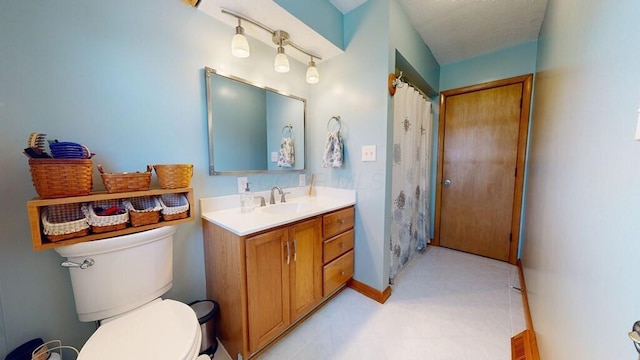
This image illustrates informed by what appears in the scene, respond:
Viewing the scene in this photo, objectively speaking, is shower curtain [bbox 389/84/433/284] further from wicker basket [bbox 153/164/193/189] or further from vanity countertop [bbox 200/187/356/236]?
wicker basket [bbox 153/164/193/189]

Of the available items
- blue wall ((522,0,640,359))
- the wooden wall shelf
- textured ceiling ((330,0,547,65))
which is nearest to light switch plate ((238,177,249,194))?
the wooden wall shelf

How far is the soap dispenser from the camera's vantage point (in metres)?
1.49

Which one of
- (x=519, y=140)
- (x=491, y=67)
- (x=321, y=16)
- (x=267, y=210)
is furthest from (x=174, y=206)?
(x=491, y=67)

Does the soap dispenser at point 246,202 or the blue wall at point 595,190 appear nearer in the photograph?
the blue wall at point 595,190

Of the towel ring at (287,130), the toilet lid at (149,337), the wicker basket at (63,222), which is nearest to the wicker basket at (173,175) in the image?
the wicker basket at (63,222)

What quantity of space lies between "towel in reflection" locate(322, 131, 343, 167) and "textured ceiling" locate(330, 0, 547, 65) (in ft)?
3.51

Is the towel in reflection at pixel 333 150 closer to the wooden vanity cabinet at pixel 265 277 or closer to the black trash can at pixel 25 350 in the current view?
the wooden vanity cabinet at pixel 265 277

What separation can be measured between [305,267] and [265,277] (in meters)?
0.32

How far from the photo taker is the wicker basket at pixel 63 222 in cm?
79

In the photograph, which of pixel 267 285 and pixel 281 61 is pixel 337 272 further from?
pixel 281 61

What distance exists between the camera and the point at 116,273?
0.94m

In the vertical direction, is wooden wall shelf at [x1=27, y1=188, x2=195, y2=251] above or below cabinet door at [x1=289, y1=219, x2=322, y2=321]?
above

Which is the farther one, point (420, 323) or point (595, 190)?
point (420, 323)

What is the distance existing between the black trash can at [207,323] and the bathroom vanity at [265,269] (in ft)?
0.16
